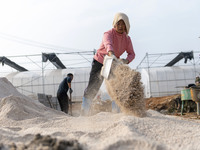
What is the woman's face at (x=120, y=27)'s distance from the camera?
10.0ft

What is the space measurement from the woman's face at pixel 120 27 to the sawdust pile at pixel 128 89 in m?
0.67

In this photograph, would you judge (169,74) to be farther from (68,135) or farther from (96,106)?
(68,135)

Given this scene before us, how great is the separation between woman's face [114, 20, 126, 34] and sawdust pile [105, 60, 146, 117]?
0.67 m

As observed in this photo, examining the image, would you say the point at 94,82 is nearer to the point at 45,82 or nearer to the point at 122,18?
the point at 122,18

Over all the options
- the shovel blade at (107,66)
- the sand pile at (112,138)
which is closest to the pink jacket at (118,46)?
the shovel blade at (107,66)

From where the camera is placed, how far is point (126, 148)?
1141 millimetres

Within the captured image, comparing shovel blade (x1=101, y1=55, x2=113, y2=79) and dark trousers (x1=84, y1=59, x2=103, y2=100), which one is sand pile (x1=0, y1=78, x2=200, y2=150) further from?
dark trousers (x1=84, y1=59, x2=103, y2=100)

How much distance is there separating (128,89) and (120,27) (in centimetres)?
103

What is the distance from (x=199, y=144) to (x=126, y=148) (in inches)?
25.7

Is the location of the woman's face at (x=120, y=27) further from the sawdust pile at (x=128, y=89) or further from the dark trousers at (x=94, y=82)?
the sawdust pile at (x=128, y=89)

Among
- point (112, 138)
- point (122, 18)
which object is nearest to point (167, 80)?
point (122, 18)

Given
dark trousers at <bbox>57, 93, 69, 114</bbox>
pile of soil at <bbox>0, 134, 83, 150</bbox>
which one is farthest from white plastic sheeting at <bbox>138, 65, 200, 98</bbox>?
pile of soil at <bbox>0, 134, 83, 150</bbox>

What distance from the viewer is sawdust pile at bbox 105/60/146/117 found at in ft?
8.05

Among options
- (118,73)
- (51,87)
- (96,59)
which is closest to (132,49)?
(96,59)
